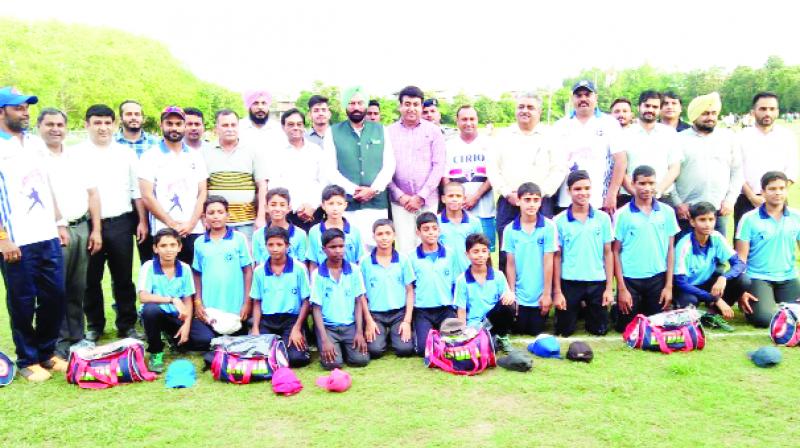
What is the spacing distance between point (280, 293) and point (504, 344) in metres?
2.01

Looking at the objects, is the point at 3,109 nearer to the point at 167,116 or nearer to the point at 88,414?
the point at 167,116

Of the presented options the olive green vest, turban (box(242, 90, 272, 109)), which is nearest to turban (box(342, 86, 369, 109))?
the olive green vest

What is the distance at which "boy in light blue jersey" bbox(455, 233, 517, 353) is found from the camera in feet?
18.1

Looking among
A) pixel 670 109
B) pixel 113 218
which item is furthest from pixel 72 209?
pixel 670 109

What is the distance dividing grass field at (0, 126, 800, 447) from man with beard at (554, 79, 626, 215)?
1986 millimetres

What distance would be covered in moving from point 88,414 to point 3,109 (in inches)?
94.0

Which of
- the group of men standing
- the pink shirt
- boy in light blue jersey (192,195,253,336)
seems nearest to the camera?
→ the group of men standing

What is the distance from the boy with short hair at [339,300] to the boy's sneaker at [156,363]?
1.31 meters

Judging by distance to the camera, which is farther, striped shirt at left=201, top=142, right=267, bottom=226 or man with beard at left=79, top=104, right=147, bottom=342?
striped shirt at left=201, top=142, right=267, bottom=226

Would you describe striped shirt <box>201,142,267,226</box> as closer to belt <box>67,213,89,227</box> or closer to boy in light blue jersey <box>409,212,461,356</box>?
belt <box>67,213,89,227</box>

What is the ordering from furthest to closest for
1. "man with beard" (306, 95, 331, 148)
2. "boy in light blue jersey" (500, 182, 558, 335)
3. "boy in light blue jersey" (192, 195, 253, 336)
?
"man with beard" (306, 95, 331, 148) < "boy in light blue jersey" (500, 182, 558, 335) < "boy in light blue jersey" (192, 195, 253, 336)

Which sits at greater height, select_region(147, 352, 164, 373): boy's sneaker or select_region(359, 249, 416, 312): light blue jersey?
select_region(359, 249, 416, 312): light blue jersey

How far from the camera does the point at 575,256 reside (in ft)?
19.6

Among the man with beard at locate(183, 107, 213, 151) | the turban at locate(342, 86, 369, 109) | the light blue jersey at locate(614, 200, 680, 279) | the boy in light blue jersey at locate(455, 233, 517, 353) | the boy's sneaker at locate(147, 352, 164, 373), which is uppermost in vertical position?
the turban at locate(342, 86, 369, 109)
